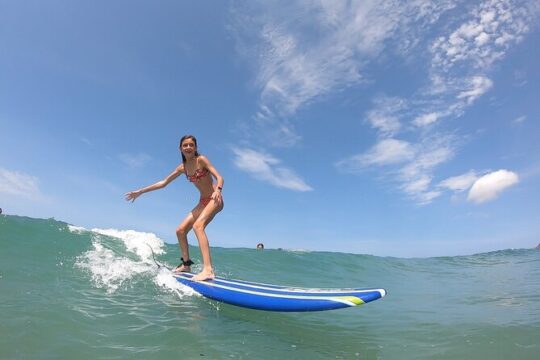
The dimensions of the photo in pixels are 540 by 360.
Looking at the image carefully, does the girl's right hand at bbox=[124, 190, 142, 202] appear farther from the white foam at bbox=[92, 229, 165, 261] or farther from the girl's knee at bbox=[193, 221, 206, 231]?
the white foam at bbox=[92, 229, 165, 261]

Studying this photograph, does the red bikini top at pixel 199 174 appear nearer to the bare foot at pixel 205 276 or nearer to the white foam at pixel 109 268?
the bare foot at pixel 205 276

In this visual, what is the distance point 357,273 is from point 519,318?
30.6 feet

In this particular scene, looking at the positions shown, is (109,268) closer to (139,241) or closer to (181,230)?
(181,230)

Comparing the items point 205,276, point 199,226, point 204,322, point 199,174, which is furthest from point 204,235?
point 204,322

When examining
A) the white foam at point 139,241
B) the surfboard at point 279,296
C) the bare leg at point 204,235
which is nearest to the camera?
the surfboard at point 279,296

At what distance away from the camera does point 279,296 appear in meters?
5.05

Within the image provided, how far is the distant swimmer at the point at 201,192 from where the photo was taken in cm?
613

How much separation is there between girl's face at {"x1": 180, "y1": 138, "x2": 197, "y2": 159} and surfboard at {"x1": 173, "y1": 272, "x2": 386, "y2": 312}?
89.1 inches

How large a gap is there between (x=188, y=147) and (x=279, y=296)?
3.13 meters

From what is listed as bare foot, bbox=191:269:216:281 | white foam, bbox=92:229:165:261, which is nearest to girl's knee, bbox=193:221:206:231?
bare foot, bbox=191:269:216:281

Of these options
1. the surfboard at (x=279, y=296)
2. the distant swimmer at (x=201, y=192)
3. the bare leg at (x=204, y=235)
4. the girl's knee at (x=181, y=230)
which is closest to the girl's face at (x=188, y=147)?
the distant swimmer at (x=201, y=192)

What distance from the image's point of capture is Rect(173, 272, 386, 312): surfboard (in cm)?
430

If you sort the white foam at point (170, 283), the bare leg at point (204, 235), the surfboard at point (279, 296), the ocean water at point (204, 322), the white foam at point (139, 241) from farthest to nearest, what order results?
the white foam at point (139, 241), the white foam at point (170, 283), the bare leg at point (204, 235), the surfboard at point (279, 296), the ocean water at point (204, 322)

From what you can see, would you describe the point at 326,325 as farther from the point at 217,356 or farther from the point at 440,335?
the point at 217,356
